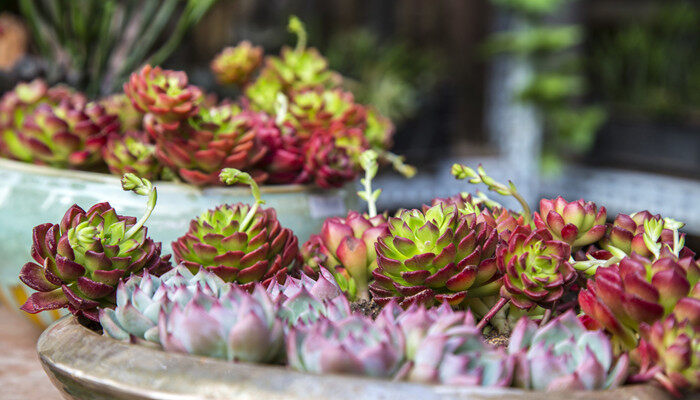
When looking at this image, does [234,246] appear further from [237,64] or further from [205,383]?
[237,64]

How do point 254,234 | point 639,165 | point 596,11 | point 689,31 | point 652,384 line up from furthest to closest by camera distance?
point 596,11, point 689,31, point 639,165, point 254,234, point 652,384

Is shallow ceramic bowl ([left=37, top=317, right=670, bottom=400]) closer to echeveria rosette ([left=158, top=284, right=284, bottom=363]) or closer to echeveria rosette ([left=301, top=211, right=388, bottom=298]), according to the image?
echeveria rosette ([left=158, top=284, right=284, bottom=363])

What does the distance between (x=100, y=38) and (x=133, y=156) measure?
41 centimetres

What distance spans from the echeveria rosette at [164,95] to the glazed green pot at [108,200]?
2.5 inches

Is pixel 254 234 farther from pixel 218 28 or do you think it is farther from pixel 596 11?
pixel 596 11

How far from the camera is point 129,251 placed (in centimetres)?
36

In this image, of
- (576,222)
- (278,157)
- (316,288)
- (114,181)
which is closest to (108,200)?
(114,181)

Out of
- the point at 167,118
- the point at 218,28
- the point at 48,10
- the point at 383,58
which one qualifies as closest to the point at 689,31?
the point at 383,58

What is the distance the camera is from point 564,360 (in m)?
0.27

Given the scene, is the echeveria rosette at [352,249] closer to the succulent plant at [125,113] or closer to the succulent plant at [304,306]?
the succulent plant at [304,306]

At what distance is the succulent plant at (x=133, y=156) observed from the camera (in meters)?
0.52

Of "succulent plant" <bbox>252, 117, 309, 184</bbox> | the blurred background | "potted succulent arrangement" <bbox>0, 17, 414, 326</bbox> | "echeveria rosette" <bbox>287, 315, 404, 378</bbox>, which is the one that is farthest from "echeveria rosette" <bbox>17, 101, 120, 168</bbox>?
A: the blurred background

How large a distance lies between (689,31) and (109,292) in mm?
3167

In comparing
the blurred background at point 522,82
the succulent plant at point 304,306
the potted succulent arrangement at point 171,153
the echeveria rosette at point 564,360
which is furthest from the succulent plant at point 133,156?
the blurred background at point 522,82
